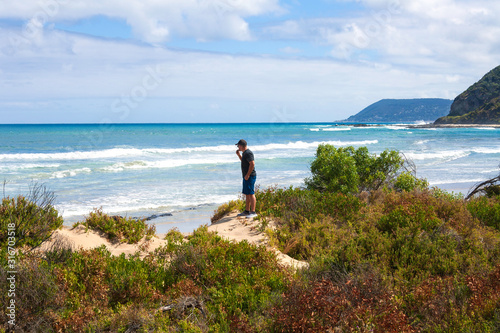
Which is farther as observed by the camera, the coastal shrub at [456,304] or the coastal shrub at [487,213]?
the coastal shrub at [487,213]

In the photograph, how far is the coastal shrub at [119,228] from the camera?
7.66 metres

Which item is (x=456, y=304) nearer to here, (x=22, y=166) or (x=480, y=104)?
(x=22, y=166)

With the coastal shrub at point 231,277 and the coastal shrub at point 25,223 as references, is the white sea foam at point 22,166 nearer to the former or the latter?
the coastal shrub at point 25,223

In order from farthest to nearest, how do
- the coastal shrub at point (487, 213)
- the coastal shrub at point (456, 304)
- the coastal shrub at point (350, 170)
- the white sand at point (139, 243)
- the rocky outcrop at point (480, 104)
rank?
1. the rocky outcrop at point (480, 104)
2. the coastal shrub at point (350, 170)
3. the coastal shrub at point (487, 213)
4. the white sand at point (139, 243)
5. the coastal shrub at point (456, 304)

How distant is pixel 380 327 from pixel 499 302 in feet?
4.92

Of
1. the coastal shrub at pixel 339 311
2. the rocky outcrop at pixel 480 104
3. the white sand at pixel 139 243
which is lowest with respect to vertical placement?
the white sand at pixel 139 243

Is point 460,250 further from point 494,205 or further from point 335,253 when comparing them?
point 494,205

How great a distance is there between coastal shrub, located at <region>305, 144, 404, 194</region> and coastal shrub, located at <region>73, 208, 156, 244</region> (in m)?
6.27

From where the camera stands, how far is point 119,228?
7.79 m

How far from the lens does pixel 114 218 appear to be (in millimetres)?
8227

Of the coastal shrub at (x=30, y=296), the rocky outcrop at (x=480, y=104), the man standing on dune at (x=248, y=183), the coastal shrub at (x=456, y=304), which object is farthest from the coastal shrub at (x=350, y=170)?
the rocky outcrop at (x=480, y=104)

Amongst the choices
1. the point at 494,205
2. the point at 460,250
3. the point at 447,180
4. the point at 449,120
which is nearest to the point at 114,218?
the point at 460,250

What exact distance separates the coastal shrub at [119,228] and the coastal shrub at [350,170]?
627 centimetres

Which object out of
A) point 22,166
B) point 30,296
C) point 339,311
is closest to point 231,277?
point 339,311
